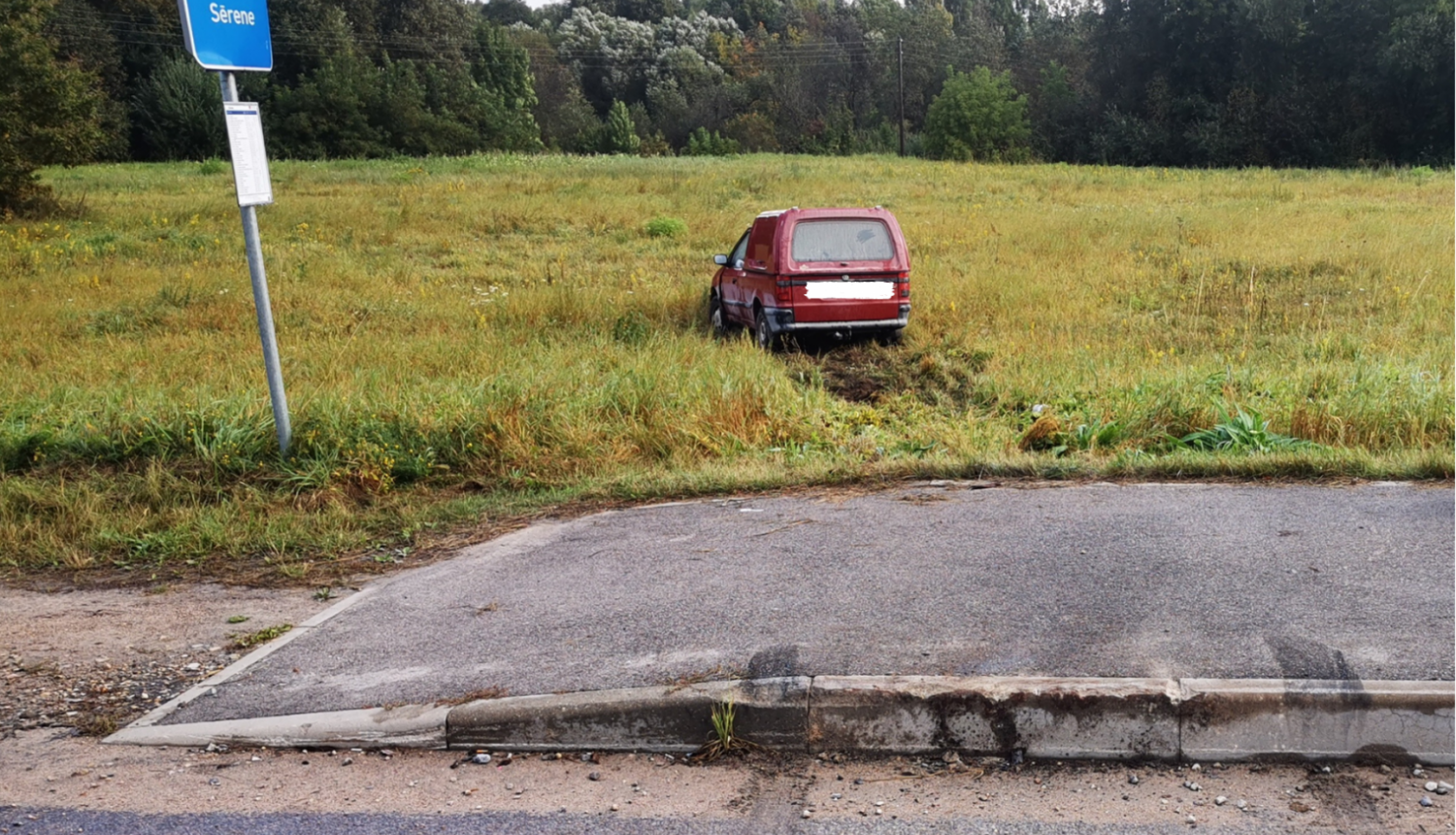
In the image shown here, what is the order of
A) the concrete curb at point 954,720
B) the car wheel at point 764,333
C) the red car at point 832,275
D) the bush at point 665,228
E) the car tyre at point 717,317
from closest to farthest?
the concrete curb at point 954,720 → the red car at point 832,275 → the car wheel at point 764,333 → the car tyre at point 717,317 → the bush at point 665,228

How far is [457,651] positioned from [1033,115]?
7180 centimetres

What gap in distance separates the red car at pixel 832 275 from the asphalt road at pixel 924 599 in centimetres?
577

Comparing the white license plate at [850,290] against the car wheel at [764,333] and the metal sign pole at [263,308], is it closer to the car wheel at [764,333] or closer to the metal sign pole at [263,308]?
the car wheel at [764,333]

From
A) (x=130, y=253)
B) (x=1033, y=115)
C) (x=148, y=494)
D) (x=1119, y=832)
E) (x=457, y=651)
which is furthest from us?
(x=1033, y=115)

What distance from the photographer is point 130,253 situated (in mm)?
20156

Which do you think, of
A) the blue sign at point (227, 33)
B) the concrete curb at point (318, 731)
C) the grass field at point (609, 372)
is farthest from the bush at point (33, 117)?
the concrete curb at point (318, 731)

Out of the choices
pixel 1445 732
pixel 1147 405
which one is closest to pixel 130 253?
pixel 1147 405

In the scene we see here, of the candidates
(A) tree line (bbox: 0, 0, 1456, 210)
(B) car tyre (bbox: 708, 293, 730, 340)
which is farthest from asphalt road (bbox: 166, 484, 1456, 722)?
(A) tree line (bbox: 0, 0, 1456, 210)

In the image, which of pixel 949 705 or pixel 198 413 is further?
pixel 198 413

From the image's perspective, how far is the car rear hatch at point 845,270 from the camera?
1182 centimetres

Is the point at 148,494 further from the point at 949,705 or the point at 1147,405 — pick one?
the point at 1147,405

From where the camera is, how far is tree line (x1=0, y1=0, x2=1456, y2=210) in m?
54.2

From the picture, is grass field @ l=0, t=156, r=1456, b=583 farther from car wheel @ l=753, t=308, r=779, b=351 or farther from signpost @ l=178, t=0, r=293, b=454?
signpost @ l=178, t=0, r=293, b=454

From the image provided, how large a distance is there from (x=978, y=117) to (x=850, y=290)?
56932 mm
